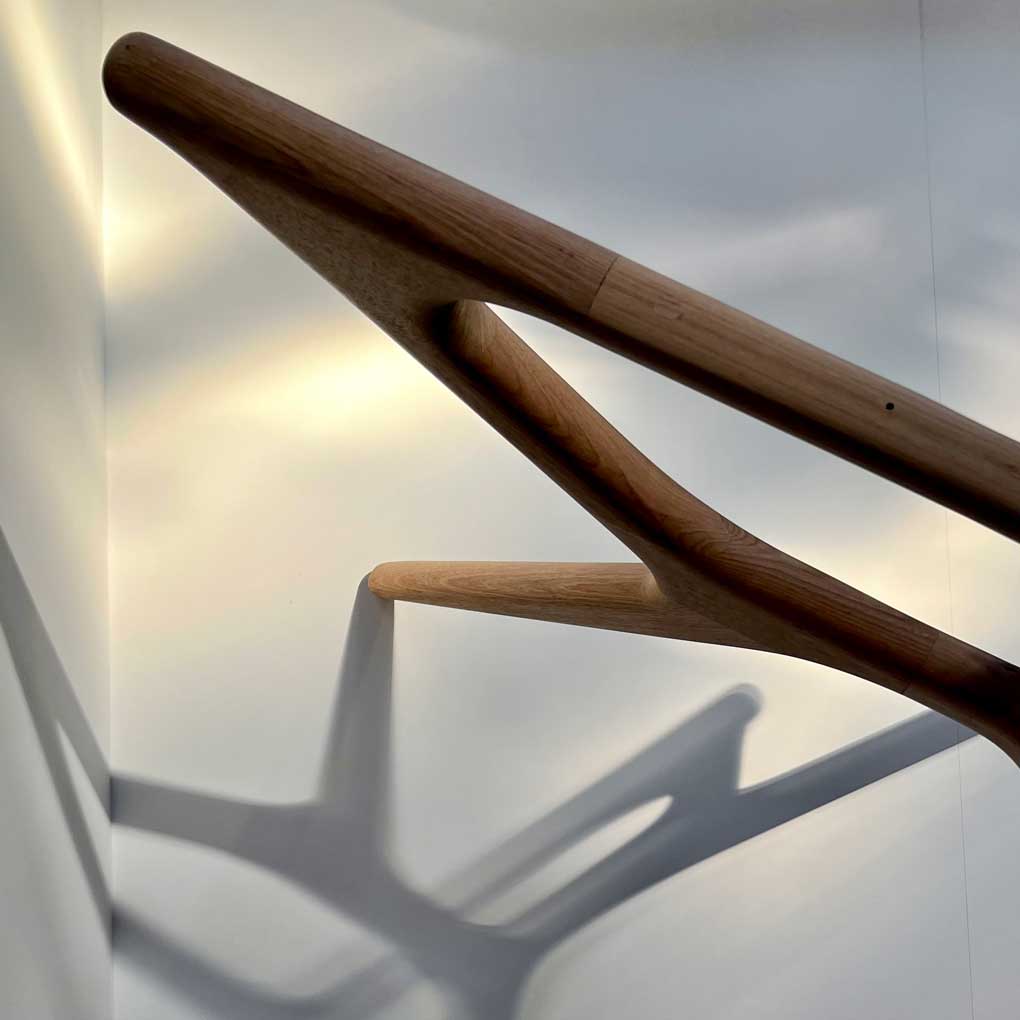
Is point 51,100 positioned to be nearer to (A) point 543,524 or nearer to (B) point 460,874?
(A) point 543,524

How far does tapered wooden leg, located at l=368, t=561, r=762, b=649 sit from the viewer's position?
810 millimetres

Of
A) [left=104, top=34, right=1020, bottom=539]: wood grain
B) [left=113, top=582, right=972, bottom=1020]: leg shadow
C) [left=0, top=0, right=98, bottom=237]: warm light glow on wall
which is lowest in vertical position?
[left=113, top=582, right=972, bottom=1020]: leg shadow

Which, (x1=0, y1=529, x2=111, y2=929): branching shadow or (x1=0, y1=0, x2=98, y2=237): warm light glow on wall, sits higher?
(x1=0, y1=0, x2=98, y2=237): warm light glow on wall

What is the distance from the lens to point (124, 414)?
4.03ft

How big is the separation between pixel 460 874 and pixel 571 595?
54 centimetres

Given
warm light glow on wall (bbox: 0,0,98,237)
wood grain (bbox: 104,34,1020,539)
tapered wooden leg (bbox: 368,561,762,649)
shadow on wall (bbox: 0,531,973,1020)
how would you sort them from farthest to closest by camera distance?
shadow on wall (bbox: 0,531,973,1020)
warm light glow on wall (bbox: 0,0,98,237)
tapered wooden leg (bbox: 368,561,762,649)
wood grain (bbox: 104,34,1020,539)

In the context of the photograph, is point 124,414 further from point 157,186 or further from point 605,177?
point 605,177

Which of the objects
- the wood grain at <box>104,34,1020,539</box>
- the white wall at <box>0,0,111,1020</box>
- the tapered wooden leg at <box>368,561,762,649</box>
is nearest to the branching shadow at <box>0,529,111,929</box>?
the white wall at <box>0,0,111,1020</box>

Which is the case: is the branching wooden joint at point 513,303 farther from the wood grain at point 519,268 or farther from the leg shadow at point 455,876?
the leg shadow at point 455,876

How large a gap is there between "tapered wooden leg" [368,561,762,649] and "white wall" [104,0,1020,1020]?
0.22 metres

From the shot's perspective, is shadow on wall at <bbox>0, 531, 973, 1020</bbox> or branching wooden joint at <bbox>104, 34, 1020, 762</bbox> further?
shadow on wall at <bbox>0, 531, 973, 1020</bbox>

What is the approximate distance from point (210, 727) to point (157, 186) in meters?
0.66

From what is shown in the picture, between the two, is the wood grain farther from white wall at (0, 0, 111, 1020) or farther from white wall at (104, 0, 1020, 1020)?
white wall at (104, 0, 1020, 1020)

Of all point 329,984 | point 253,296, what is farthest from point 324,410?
point 329,984
